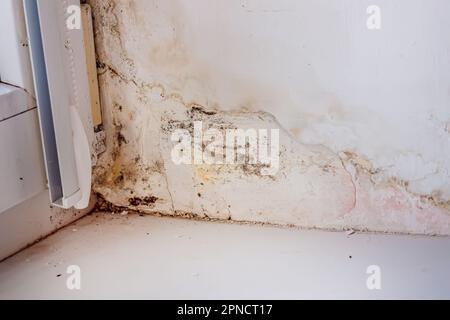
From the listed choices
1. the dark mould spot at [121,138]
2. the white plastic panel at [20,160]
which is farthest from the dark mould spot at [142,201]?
the white plastic panel at [20,160]

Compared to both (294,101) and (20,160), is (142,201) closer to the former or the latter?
(20,160)

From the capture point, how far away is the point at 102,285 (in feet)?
5.52

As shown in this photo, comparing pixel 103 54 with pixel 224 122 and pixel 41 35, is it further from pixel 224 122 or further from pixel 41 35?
pixel 224 122

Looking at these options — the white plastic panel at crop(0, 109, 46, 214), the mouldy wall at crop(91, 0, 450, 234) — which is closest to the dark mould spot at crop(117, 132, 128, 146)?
the mouldy wall at crop(91, 0, 450, 234)

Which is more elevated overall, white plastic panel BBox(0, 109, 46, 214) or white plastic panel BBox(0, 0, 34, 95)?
white plastic panel BBox(0, 0, 34, 95)

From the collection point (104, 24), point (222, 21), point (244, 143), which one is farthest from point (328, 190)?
point (104, 24)

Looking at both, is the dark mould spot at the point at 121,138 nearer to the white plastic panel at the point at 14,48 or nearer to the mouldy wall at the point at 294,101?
the mouldy wall at the point at 294,101

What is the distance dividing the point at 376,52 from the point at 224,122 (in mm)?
527

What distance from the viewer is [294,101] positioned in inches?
73.3

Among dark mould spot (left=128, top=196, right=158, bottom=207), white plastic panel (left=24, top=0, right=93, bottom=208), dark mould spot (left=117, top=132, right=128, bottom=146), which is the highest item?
white plastic panel (left=24, top=0, right=93, bottom=208)

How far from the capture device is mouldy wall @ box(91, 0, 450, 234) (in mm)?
1752

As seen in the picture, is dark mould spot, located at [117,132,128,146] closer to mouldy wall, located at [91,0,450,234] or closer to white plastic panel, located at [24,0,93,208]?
mouldy wall, located at [91,0,450,234]

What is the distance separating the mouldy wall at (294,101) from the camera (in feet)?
5.75
